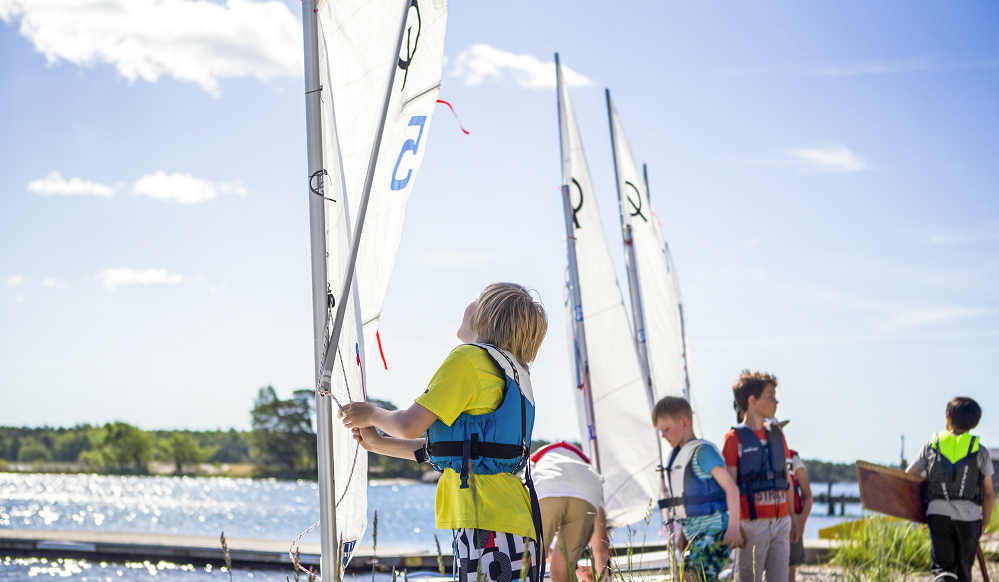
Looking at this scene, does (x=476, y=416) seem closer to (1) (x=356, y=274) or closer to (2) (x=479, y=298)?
(2) (x=479, y=298)

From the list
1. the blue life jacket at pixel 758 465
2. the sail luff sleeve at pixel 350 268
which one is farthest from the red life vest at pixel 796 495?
the sail luff sleeve at pixel 350 268

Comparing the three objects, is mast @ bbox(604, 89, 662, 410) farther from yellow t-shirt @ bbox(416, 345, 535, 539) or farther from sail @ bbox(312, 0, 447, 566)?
yellow t-shirt @ bbox(416, 345, 535, 539)

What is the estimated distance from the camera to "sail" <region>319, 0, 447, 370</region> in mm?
2518

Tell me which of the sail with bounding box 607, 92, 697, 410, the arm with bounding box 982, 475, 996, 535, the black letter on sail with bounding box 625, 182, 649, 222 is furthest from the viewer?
the black letter on sail with bounding box 625, 182, 649, 222

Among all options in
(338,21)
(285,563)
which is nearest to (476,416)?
(338,21)

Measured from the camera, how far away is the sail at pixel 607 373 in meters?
7.49

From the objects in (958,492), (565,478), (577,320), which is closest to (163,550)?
(577,320)

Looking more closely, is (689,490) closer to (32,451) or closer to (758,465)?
(758,465)

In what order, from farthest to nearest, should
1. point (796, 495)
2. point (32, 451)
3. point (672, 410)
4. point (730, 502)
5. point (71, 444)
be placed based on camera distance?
point (32, 451) → point (71, 444) → point (796, 495) → point (672, 410) → point (730, 502)

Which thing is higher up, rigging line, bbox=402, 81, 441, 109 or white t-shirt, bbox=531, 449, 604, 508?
rigging line, bbox=402, 81, 441, 109

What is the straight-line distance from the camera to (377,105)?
2.55 m

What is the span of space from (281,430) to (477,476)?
8467 cm

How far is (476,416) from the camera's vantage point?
220 centimetres

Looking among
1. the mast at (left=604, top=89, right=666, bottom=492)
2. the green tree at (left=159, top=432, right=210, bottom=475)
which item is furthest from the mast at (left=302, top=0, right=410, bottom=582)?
the green tree at (left=159, top=432, right=210, bottom=475)
